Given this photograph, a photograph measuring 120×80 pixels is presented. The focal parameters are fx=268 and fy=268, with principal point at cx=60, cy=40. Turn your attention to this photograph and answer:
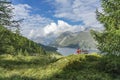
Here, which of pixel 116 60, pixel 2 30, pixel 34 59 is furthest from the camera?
pixel 34 59

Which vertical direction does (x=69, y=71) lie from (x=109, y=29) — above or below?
below

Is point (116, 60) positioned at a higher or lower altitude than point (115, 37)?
lower

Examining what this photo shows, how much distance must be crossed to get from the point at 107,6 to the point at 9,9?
39.2 ft

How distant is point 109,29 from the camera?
2209 cm

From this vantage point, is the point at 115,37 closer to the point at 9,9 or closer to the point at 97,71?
the point at 97,71

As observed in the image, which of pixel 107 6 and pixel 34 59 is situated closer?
pixel 107 6

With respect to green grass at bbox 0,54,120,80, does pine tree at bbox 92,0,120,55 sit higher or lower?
higher

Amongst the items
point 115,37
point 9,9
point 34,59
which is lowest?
point 34,59

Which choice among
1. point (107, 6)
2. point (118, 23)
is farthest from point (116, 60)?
point (107, 6)

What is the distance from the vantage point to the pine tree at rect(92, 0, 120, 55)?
68.5 feet

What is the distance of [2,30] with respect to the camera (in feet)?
94.0

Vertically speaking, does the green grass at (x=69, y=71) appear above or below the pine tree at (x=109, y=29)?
below

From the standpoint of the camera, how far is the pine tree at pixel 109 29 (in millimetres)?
20877

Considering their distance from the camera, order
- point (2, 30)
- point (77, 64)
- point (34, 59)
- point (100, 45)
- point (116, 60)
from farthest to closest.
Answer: point (34, 59), point (2, 30), point (77, 64), point (100, 45), point (116, 60)
